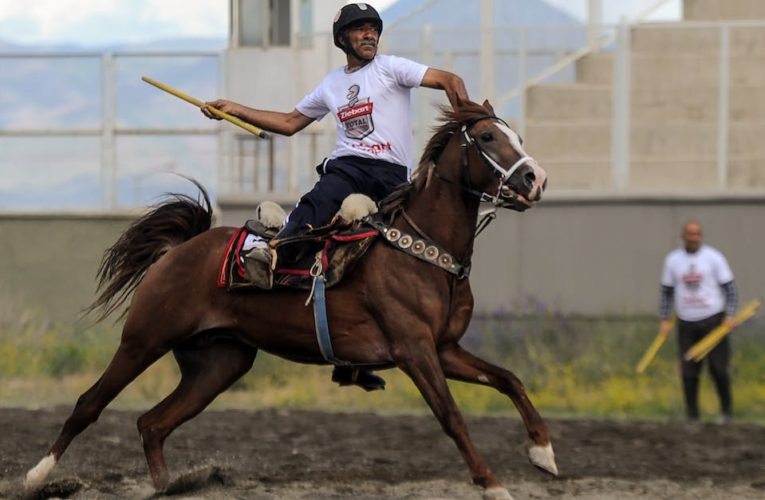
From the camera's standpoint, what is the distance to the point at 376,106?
7.91 meters

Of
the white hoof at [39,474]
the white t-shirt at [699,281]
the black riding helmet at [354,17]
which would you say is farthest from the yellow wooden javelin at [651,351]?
the white hoof at [39,474]

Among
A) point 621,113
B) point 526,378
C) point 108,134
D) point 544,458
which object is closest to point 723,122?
point 621,113

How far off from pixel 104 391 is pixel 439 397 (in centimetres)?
221

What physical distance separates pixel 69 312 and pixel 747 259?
269 inches

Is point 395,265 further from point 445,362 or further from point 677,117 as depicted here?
point 677,117

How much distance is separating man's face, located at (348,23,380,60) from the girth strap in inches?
37.8

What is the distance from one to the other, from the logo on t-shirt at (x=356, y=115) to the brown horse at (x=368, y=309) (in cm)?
36

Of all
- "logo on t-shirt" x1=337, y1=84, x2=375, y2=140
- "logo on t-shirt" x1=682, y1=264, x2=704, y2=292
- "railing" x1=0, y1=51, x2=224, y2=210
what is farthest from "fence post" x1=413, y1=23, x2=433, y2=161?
"logo on t-shirt" x1=337, y1=84, x2=375, y2=140

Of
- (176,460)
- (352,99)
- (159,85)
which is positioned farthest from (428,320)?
(176,460)

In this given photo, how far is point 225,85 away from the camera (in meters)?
15.0

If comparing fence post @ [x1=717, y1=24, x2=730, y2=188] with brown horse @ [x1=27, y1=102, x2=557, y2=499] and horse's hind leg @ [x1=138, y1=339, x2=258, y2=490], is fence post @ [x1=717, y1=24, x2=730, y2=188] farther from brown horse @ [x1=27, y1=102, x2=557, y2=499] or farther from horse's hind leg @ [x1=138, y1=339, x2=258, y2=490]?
horse's hind leg @ [x1=138, y1=339, x2=258, y2=490]

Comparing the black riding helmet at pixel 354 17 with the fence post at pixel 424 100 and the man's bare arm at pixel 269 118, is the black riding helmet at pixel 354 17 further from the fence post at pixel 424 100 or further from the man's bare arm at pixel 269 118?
the fence post at pixel 424 100

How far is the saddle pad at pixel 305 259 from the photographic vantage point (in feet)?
25.8

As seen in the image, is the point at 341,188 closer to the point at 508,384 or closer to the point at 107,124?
the point at 508,384
